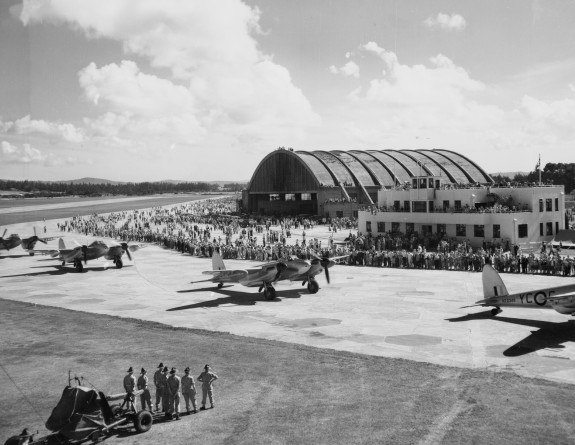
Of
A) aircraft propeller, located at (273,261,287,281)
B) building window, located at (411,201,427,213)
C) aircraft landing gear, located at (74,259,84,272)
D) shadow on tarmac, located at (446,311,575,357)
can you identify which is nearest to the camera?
shadow on tarmac, located at (446,311,575,357)

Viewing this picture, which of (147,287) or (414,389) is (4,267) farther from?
(414,389)

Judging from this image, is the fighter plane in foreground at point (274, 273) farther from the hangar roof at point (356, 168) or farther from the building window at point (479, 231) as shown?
the hangar roof at point (356, 168)

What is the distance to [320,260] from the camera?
102 ft

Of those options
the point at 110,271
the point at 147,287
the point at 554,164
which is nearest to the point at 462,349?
the point at 147,287

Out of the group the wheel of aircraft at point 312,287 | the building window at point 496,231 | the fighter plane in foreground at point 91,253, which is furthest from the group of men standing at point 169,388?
the building window at point 496,231

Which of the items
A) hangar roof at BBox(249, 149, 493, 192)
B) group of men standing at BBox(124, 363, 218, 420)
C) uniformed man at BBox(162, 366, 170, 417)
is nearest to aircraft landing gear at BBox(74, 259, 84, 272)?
group of men standing at BBox(124, 363, 218, 420)

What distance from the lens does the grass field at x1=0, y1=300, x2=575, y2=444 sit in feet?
42.2

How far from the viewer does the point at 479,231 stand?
50.0 m

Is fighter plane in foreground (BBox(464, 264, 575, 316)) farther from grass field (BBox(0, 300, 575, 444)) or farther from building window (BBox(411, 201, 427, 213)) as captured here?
building window (BBox(411, 201, 427, 213))

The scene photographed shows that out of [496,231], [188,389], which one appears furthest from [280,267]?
[496,231]

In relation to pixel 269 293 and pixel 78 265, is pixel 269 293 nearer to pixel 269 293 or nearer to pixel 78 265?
pixel 269 293

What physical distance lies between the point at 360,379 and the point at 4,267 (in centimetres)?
4495

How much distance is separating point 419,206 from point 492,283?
3356 cm

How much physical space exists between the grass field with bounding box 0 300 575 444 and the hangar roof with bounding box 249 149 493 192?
68.2 m
